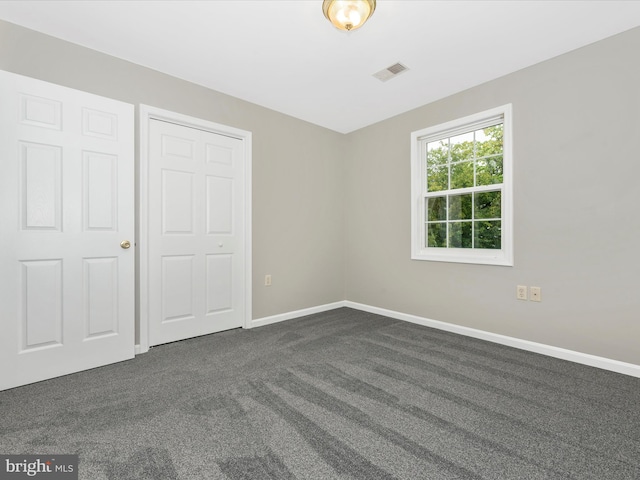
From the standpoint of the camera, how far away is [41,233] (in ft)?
6.98

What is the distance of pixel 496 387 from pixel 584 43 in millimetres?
2762

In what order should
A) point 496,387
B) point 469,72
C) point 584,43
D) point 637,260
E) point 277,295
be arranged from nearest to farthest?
1. point 496,387
2. point 637,260
3. point 584,43
4. point 469,72
5. point 277,295

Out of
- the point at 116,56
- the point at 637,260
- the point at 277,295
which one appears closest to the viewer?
the point at 637,260

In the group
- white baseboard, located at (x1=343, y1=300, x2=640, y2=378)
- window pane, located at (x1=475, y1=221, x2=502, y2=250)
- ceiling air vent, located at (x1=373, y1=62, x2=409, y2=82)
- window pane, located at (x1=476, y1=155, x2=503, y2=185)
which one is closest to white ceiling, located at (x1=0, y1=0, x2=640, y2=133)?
ceiling air vent, located at (x1=373, y1=62, x2=409, y2=82)

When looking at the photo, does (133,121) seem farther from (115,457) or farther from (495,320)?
(495,320)

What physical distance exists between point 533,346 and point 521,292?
476 mm

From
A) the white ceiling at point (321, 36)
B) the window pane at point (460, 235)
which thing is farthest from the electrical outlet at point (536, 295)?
the white ceiling at point (321, 36)

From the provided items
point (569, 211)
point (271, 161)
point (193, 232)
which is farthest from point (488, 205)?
point (193, 232)

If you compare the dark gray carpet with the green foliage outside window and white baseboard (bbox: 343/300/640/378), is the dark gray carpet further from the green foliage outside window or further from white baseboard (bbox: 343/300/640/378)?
the green foliage outside window

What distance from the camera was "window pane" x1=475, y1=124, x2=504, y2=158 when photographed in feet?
9.75

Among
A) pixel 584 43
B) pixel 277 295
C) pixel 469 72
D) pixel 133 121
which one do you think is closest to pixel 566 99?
pixel 584 43

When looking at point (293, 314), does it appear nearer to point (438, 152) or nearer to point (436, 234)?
point (436, 234)

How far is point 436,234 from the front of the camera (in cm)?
349

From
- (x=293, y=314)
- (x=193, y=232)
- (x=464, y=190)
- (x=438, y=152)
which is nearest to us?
(x=193, y=232)
